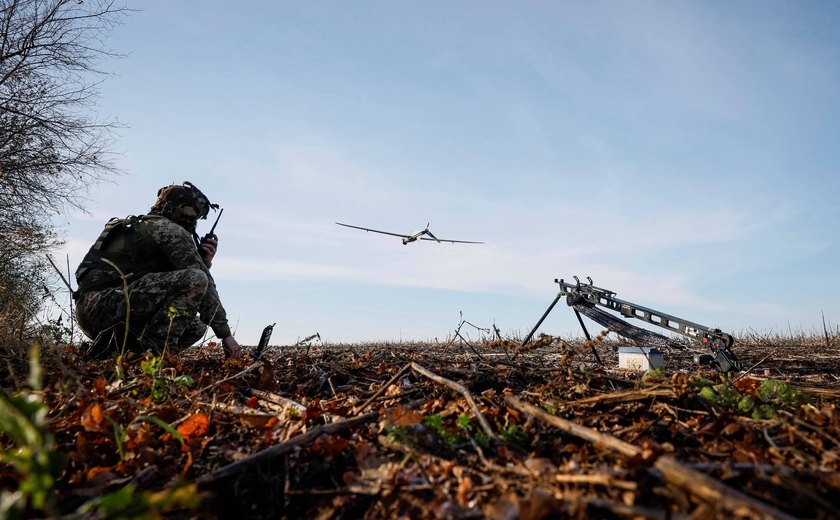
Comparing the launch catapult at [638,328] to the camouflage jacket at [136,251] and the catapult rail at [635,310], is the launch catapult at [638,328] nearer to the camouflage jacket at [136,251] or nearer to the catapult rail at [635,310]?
the catapult rail at [635,310]

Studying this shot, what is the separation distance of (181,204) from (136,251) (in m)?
0.78

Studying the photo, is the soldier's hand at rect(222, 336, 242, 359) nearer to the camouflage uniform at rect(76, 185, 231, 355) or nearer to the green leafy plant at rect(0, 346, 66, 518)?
the camouflage uniform at rect(76, 185, 231, 355)

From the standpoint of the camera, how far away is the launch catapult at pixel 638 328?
27.5 feet

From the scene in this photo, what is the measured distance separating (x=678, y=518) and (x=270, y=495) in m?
1.51

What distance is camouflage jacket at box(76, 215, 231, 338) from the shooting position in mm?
6387

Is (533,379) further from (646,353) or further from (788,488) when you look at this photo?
(646,353)

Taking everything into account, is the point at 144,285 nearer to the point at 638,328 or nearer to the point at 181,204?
the point at 181,204

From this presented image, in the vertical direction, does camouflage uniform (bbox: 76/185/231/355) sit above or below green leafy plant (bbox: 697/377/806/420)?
above

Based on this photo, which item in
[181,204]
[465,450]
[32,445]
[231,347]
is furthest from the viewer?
[181,204]

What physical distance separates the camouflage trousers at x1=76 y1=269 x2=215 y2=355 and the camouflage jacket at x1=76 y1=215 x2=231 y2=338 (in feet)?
0.58

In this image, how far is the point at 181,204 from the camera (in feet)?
22.3

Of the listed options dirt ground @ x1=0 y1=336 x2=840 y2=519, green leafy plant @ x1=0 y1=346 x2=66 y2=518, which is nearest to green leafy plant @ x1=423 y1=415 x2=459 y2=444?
dirt ground @ x1=0 y1=336 x2=840 y2=519

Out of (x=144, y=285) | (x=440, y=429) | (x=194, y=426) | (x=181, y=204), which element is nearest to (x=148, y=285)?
(x=144, y=285)

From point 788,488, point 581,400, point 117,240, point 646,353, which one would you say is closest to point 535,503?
point 788,488
